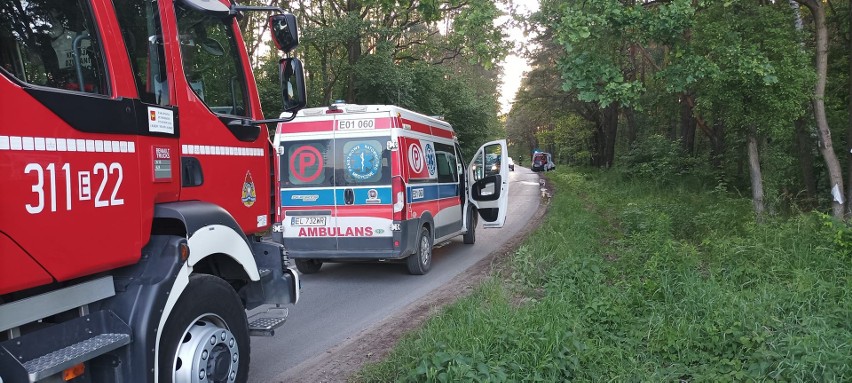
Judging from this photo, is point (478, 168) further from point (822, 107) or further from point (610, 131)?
Answer: point (610, 131)

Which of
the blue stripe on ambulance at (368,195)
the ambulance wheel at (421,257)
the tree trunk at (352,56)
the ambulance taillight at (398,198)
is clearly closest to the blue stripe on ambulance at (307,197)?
the blue stripe on ambulance at (368,195)

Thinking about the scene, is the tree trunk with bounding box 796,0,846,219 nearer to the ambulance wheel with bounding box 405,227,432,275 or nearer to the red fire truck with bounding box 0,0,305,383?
the ambulance wheel with bounding box 405,227,432,275

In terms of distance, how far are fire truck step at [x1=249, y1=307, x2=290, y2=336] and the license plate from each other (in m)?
3.32

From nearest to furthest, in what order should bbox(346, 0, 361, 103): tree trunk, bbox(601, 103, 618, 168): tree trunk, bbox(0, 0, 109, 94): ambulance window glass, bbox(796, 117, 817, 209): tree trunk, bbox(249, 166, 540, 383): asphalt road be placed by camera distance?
bbox(0, 0, 109, 94): ambulance window glass → bbox(249, 166, 540, 383): asphalt road → bbox(796, 117, 817, 209): tree trunk → bbox(346, 0, 361, 103): tree trunk → bbox(601, 103, 618, 168): tree trunk

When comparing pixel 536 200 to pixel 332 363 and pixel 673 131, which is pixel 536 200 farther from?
pixel 332 363

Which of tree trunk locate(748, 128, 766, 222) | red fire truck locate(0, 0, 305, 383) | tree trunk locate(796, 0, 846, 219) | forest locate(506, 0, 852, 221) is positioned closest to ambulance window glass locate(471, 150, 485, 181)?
forest locate(506, 0, 852, 221)

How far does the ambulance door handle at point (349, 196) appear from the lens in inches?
308

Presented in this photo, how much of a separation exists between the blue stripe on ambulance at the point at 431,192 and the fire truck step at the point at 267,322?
143 inches

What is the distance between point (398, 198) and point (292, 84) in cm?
Result: 383

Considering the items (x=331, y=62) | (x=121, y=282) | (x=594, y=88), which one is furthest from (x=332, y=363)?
(x=331, y=62)

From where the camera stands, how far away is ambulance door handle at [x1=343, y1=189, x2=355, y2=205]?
7.82 metres

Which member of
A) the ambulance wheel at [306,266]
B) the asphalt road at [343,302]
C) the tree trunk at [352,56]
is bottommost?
the asphalt road at [343,302]

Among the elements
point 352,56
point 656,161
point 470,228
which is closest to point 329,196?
point 470,228

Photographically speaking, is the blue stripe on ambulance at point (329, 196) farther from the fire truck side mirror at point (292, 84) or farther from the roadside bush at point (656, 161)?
the roadside bush at point (656, 161)
